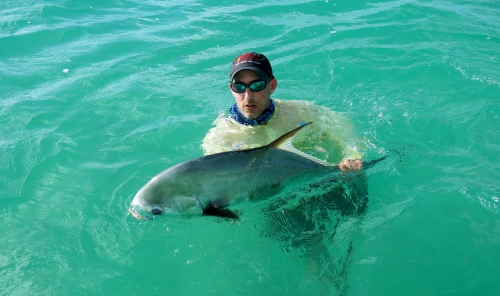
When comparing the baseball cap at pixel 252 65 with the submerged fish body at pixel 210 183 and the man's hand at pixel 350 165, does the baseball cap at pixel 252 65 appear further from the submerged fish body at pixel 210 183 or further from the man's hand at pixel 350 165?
the man's hand at pixel 350 165

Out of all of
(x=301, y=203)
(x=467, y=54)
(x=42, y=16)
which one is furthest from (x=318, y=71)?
(x=42, y=16)

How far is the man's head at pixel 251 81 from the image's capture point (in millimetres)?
4320

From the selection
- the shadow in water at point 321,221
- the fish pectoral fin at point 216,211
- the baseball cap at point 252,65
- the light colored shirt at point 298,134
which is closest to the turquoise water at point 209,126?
the shadow in water at point 321,221

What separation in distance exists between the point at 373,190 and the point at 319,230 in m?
1.02

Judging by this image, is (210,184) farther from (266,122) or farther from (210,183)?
(266,122)

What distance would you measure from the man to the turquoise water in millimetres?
643

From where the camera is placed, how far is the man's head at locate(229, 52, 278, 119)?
432 cm

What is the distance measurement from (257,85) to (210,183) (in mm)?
1380

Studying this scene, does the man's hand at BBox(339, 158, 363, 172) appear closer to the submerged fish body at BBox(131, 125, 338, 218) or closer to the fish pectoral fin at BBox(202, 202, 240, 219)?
the submerged fish body at BBox(131, 125, 338, 218)

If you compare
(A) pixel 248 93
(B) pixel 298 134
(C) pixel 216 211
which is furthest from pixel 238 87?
(C) pixel 216 211

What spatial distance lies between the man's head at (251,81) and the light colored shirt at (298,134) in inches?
10.8

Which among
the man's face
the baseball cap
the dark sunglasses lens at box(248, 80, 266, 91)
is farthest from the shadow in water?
the baseball cap

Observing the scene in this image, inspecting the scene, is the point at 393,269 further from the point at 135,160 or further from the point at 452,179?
the point at 135,160

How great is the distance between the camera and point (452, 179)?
494 centimetres
